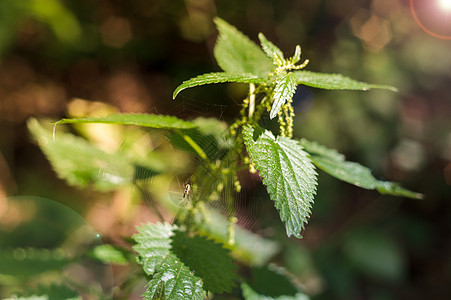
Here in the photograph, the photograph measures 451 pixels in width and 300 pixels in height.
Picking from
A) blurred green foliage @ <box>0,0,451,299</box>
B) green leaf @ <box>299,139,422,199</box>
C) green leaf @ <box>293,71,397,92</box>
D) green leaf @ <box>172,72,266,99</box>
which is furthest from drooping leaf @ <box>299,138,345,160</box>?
blurred green foliage @ <box>0,0,451,299</box>

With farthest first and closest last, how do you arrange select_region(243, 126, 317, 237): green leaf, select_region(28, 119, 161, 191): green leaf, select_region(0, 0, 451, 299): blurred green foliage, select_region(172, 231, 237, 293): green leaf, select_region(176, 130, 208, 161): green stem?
select_region(0, 0, 451, 299): blurred green foliage
select_region(28, 119, 161, 191): green leaf
select_region(176, 130, 208, 161): green stem
select_region(172, 231, 237, 293): green leaf
select_region(243, 126, 317, 237): green leaf

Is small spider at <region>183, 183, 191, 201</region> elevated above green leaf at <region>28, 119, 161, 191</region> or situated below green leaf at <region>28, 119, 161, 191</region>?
above

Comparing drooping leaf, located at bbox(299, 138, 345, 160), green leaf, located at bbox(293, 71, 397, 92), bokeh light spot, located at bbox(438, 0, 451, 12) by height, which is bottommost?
drooping leaf, located at bbox(299, 138, 345, 160)

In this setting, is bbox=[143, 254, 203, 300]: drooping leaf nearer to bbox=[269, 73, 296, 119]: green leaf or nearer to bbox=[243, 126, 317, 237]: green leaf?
bbox=[243, 126, 317, 237]: green leaf

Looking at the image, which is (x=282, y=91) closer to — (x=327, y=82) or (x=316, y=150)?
(x=327, y=82)

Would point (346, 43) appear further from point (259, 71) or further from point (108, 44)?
point (259, 71)

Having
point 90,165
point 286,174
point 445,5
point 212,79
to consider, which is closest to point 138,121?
point 212,79

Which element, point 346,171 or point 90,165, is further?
point 90,165
